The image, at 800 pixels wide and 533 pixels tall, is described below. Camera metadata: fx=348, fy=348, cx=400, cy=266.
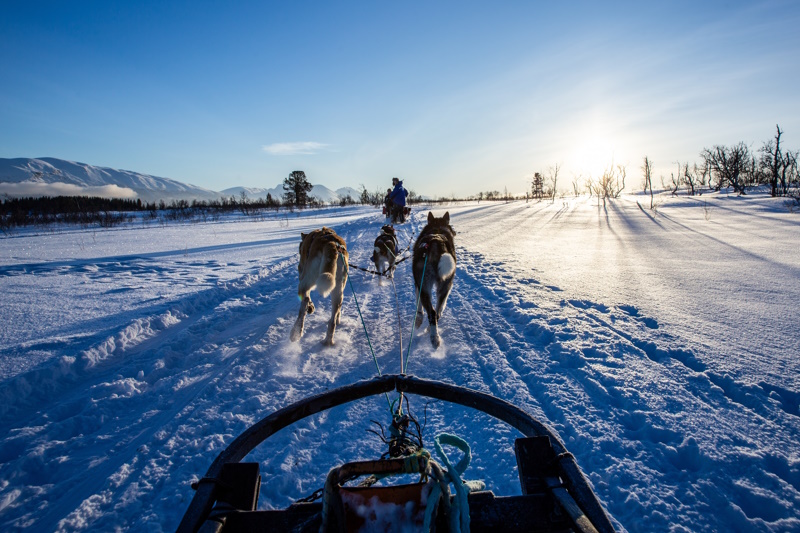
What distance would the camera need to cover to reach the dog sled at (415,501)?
0.97 metres

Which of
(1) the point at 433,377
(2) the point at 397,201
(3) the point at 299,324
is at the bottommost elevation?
(1) the point at 433,377

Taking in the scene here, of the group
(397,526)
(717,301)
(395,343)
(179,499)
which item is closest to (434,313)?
(395,343)

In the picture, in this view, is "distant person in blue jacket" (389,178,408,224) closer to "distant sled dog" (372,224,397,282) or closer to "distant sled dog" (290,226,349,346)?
"distant sled dog" (372,224,397,282)

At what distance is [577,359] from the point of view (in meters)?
3.45

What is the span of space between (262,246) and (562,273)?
10348 millimetres

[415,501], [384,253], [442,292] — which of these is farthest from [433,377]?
[384,253]

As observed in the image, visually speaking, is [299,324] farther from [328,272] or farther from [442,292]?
[442,292]

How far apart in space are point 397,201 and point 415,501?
60.5 feet

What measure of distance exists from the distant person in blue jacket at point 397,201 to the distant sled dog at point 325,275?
1448cm

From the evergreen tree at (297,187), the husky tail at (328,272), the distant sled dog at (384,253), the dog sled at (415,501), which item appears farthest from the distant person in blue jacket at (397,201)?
the evergreen tree at (297,187)

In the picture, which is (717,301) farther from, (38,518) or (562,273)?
(38,518)

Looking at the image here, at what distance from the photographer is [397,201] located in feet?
62.2

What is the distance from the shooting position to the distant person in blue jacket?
18688 millimetres

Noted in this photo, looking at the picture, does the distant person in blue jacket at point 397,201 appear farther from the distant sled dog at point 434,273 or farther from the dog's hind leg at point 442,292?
the dog's hind leg at point 442,292
